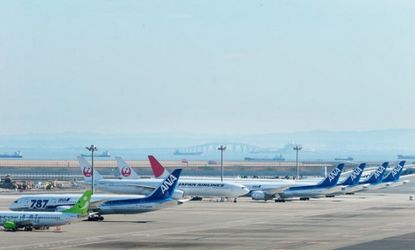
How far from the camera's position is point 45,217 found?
100 m

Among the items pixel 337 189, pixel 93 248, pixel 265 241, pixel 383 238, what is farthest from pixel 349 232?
pixel 337 189

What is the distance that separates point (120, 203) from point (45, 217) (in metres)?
16.5

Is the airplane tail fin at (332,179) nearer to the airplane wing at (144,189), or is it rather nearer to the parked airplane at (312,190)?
the parked airplane at (312,190)

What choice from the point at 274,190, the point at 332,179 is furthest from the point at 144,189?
the point at 332,179

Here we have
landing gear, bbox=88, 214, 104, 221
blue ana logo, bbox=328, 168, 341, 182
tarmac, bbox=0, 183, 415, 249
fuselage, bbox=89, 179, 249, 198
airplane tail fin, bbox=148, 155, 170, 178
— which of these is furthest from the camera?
airplane tail fin, bbox=148, 155, 170, 178

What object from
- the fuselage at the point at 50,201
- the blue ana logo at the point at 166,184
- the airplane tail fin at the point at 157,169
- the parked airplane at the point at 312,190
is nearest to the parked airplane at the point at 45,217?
the fuselage at the point at 50,201

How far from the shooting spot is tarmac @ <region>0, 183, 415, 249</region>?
88.3 meters

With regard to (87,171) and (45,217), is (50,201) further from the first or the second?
(87,171)

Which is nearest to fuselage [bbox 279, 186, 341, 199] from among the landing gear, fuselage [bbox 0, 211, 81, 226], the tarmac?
the tarmac

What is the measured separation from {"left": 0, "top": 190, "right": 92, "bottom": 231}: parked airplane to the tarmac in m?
1.16

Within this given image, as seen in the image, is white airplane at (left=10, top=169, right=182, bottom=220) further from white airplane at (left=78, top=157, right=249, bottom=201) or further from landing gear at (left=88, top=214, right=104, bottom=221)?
white airplane at (left=78, top=157, right=249, bottom=201)

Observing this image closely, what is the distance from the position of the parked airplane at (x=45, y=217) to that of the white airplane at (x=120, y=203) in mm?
13097

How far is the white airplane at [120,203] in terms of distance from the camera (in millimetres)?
114750

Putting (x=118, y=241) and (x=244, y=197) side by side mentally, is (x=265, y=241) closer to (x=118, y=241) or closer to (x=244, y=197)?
(x=118, y=241)
